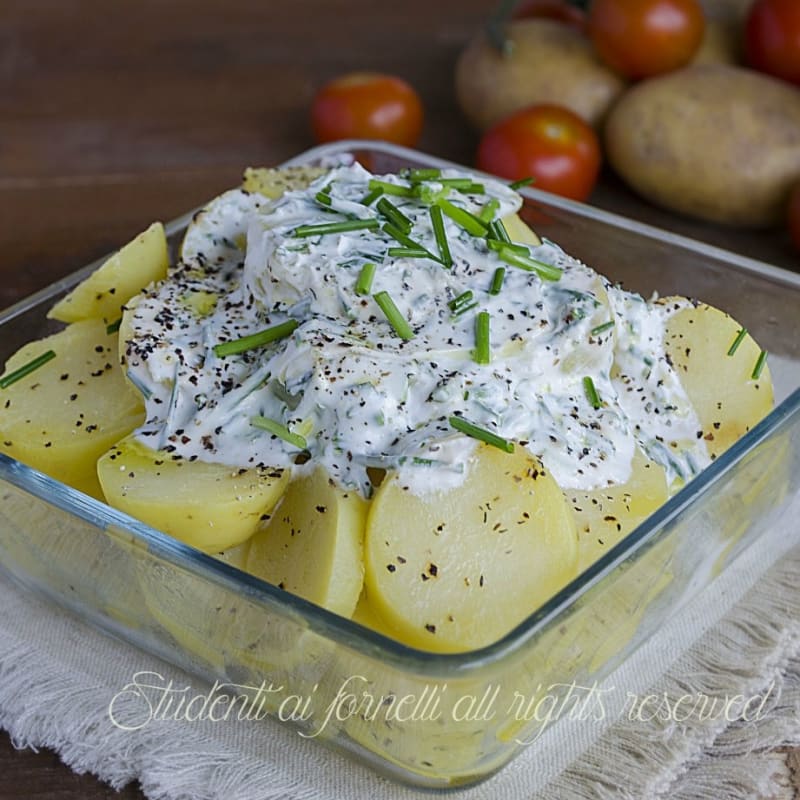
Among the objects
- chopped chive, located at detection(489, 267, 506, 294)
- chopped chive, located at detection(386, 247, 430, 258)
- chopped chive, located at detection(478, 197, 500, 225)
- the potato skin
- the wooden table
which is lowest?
the wooden table

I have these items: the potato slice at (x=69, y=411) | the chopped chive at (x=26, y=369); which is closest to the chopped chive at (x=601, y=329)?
the potato slice at (x=69, y=411)

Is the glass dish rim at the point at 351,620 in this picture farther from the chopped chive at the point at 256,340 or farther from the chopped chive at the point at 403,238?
the chopped chive at the point at 403,238

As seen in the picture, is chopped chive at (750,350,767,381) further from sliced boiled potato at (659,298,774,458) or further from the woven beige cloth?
the woven beige cloth

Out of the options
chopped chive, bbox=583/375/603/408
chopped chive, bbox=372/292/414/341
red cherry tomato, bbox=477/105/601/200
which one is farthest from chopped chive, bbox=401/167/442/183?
red cherry tomato, bbox=477/105/601/200

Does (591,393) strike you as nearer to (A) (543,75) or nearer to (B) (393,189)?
(B) (393,189)

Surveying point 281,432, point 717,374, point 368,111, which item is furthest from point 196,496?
point 368,111

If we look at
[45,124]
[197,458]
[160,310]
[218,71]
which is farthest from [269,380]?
[218,71]
